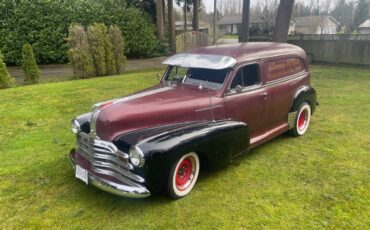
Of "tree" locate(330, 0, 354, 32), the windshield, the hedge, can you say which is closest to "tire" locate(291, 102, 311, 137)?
the windshield

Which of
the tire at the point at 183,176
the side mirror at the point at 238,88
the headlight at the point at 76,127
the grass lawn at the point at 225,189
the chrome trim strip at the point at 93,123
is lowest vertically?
the grass lawn at the point at 225,189

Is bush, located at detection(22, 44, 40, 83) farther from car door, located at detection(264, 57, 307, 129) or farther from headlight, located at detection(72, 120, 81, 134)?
car door, located at detection(264, 57, 307, 129)

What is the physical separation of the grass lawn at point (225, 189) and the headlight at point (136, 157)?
0.62m

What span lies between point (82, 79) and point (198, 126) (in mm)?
8999

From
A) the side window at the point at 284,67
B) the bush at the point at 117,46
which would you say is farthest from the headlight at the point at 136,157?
the bush at the point at 117,46

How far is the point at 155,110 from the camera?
12.4 ft

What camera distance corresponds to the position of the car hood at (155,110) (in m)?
3.55

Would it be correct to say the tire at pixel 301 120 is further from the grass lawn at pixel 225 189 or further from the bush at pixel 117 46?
the bush at pixel 117 46

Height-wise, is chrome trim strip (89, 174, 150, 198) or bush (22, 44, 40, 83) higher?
bush (22, 44, 40, 83)

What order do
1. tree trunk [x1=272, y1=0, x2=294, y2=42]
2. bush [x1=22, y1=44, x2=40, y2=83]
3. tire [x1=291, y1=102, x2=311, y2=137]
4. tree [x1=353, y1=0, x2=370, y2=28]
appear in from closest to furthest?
tire [x1=291, y1=102, x2=311, y2=137] → bush [x1=22, y1=44, x2=40, y2=83] → tree trunk [x1=272, y1=0, x2=294, y2=42] → tree [x1=353, y1=0, x2=370, y2=28]

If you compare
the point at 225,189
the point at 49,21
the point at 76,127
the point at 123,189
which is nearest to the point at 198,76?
the point at 225,189

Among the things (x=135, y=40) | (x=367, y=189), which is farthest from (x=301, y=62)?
(x=135, y=40)

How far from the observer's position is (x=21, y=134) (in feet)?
19.1

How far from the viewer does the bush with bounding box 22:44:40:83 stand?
10.4 m
